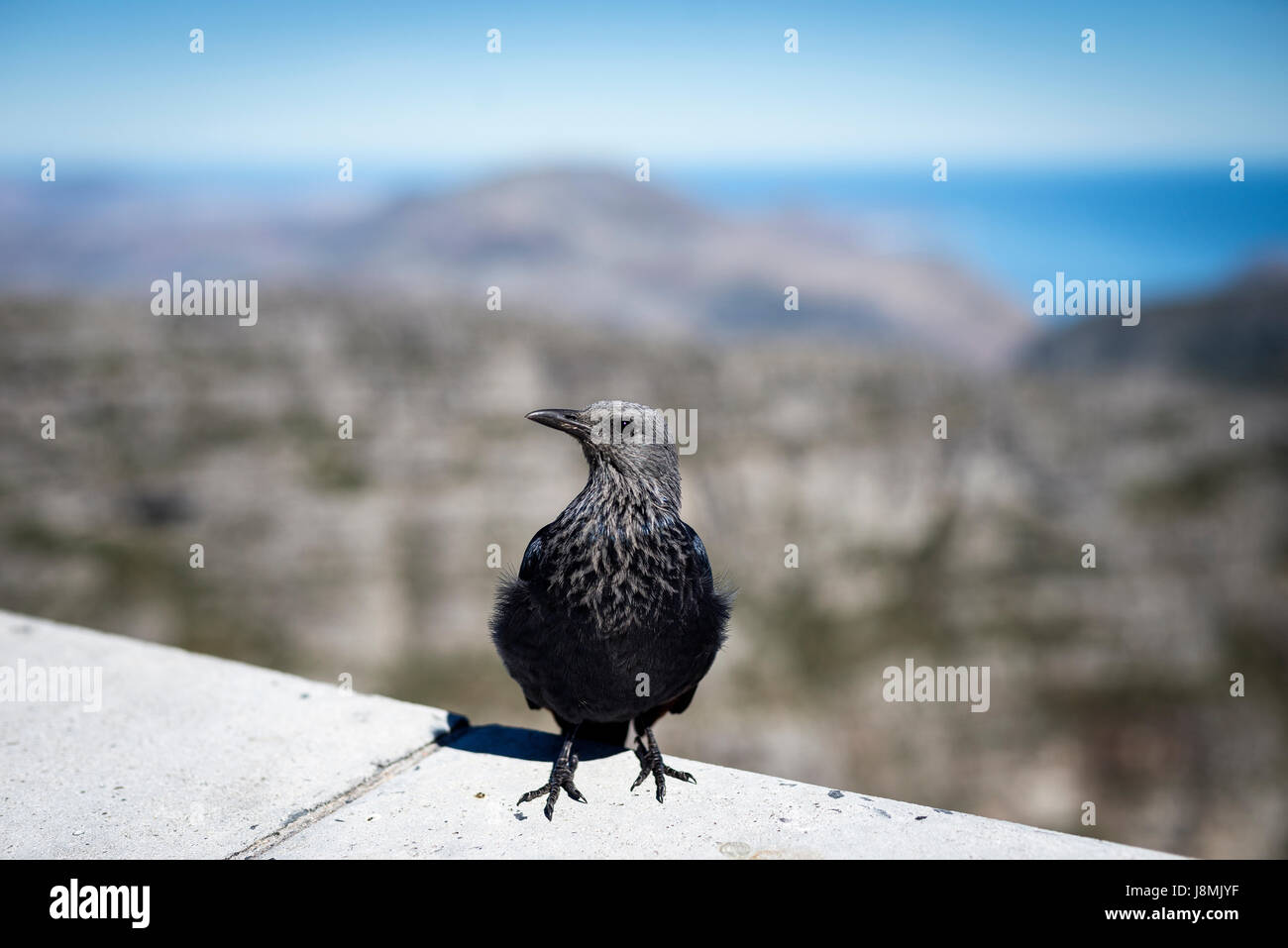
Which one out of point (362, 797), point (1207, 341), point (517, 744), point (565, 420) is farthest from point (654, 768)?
point (1207, 341)

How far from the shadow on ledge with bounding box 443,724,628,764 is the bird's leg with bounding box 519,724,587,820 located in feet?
0.53

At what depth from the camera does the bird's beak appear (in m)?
3.83

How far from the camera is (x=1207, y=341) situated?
346 feet

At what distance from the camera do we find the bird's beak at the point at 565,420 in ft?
12.6

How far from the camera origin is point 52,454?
5866 cm

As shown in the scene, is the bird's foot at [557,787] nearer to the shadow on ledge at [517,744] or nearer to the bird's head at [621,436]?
the shadow on ledge at [517,744]

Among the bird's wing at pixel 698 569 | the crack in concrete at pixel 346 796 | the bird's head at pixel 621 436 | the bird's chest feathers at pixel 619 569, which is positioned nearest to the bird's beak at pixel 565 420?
the bird's head at pixel 621 436

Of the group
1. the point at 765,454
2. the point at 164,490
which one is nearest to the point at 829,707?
the point at 765,454

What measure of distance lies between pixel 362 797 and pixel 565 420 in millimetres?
1669

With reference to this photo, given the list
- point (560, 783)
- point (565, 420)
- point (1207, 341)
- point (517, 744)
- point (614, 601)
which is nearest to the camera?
point (614, 601)

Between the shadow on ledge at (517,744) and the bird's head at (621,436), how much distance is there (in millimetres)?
1178

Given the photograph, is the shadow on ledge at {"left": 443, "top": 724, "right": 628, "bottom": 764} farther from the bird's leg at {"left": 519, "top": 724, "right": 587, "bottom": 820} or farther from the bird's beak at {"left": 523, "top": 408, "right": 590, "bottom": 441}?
the bird's beak at {"left": 523, "top": 408, "right": 590, "bottom": 441}

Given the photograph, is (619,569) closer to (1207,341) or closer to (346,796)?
(346,796)
